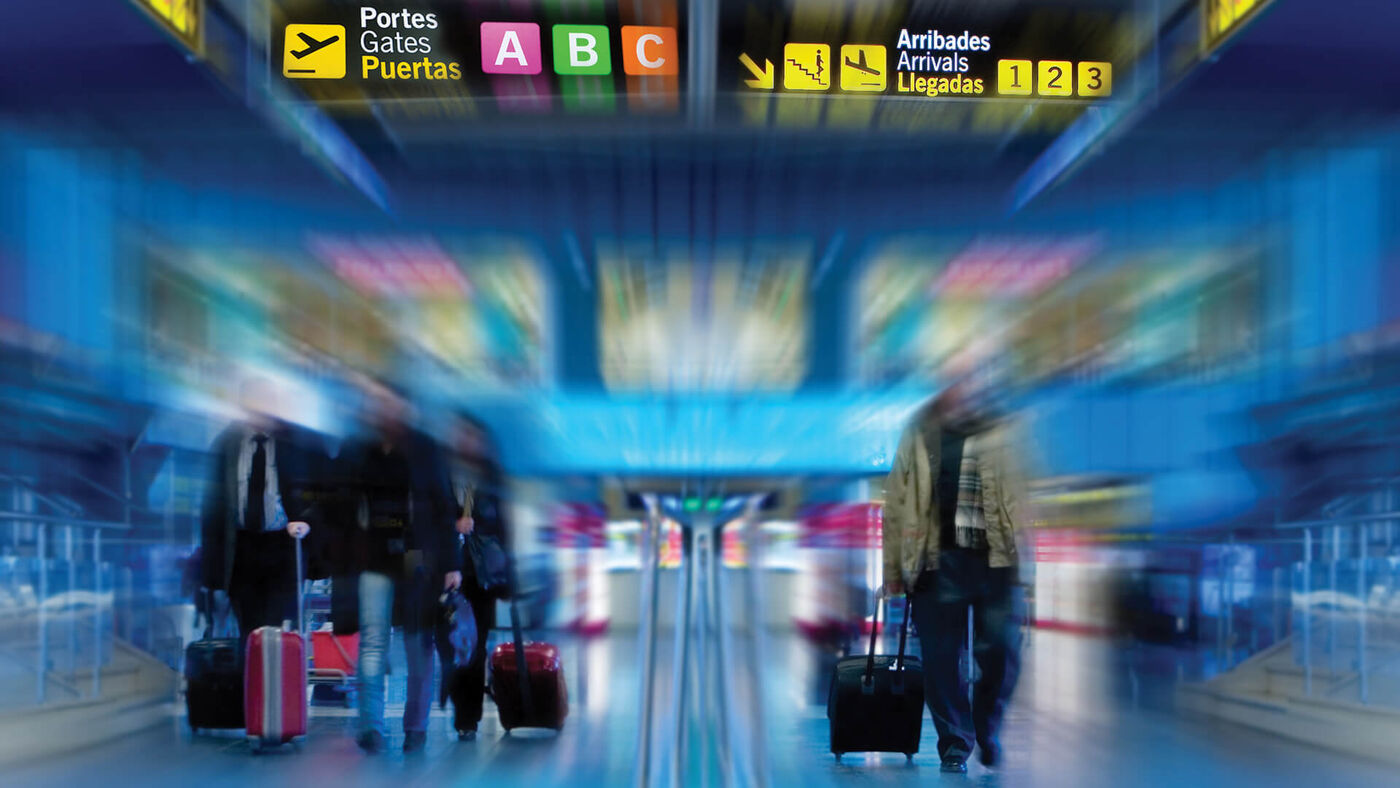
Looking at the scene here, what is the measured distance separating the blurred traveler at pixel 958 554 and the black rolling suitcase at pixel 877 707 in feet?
0.48

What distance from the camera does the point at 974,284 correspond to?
12852 millimetres

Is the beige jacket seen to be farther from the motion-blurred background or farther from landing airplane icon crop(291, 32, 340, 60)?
landing airplane icon crop(291, 32, 340, 60)

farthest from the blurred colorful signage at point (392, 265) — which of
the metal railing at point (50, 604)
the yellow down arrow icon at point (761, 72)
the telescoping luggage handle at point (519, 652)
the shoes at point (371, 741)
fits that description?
the shoes at point (371, 741)

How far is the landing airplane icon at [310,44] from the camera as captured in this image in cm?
521

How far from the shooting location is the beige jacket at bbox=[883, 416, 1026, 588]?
4004mm

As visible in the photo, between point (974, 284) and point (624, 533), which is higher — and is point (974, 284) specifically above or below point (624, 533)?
above

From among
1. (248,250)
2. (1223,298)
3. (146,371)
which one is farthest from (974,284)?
(146,371)

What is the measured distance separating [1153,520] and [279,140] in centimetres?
672

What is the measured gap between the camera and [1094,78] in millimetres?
5441

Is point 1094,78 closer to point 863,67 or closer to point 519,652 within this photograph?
point 863,67

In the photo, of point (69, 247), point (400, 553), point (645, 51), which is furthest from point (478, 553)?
point (69, 247)

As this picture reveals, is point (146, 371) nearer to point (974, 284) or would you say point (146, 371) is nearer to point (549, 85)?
point (549, 85)

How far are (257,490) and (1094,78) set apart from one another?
372 cm

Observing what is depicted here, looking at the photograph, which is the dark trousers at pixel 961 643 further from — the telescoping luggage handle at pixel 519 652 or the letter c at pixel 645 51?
the letter c at pixel 645 51
